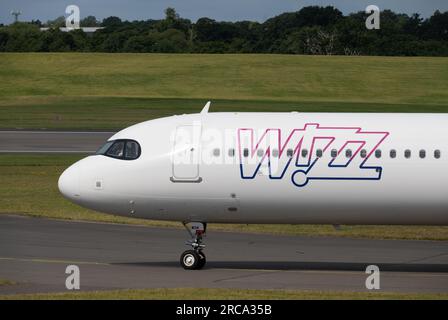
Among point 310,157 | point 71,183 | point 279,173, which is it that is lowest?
point 71,183

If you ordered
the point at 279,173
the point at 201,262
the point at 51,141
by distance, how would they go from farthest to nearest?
1. the point at 51,141
2. the point at 201,262
3. the point at 279,173

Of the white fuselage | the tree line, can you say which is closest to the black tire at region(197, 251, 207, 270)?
the white fuselage

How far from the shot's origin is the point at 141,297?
2206 cm

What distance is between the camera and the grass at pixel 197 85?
275 feet

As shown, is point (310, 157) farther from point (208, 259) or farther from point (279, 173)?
point (208, 259)

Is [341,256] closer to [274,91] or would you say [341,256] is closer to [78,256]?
[78,256]

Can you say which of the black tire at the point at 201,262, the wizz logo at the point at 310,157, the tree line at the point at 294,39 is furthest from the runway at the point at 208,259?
the tree line at the point at 294,39

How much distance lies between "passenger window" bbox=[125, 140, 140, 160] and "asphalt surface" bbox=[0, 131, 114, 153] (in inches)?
1203

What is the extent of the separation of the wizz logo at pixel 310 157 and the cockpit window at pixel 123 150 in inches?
103

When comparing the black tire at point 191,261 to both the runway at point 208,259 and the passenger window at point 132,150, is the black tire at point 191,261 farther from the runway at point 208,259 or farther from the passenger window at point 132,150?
the passenger window at point 132,150

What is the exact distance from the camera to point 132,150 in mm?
26641

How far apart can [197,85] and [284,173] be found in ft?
243

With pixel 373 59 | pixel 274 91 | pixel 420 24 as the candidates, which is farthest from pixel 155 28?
pixel 274 91

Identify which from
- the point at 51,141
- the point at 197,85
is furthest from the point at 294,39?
the point at 51,141
